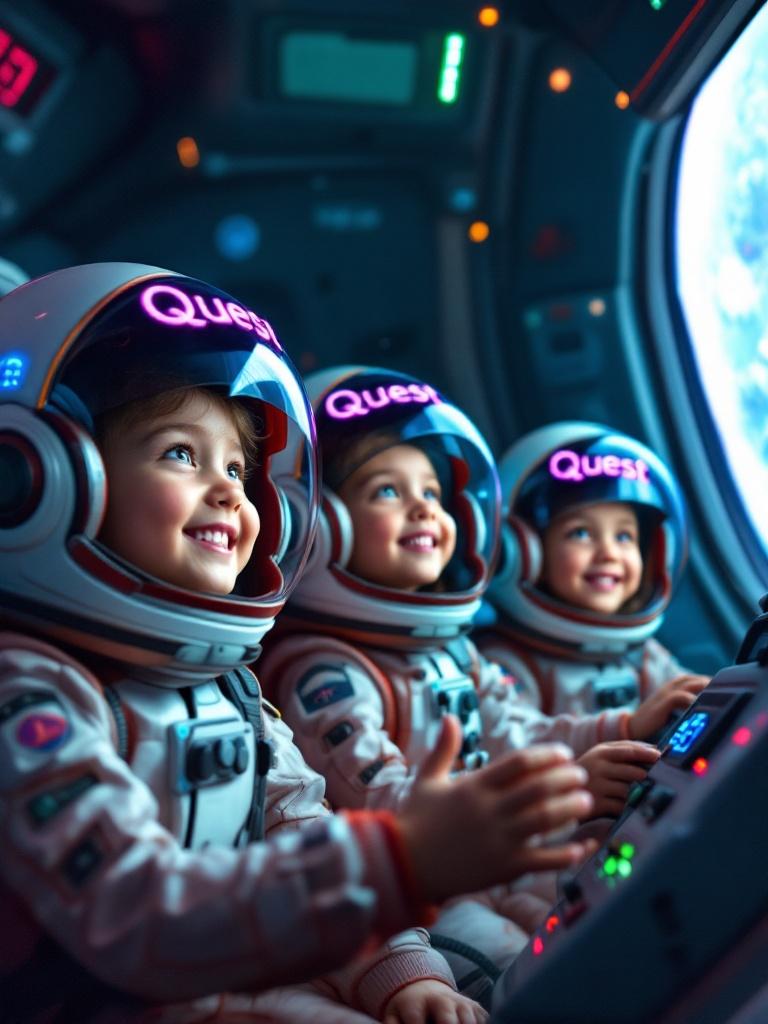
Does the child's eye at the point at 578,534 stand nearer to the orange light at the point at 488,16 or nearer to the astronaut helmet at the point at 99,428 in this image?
the astronaut helmet at the point at 99,428

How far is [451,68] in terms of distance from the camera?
318 centimetres

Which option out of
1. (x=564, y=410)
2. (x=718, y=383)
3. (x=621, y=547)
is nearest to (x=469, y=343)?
(x=564, y=410)

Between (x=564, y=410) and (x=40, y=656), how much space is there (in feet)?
8.22

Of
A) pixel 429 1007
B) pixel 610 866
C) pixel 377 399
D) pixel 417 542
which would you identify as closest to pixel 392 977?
pixel 429 1007

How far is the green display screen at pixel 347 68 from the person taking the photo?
305 centimetres

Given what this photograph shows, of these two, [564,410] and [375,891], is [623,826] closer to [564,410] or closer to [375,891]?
[375,891]

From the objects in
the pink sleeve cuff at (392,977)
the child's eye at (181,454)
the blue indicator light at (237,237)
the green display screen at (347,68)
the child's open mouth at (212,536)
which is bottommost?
the pink sleeve cuff at (392,977)

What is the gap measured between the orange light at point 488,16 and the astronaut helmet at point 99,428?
2.07 meters

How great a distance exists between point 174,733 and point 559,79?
2.63 meters

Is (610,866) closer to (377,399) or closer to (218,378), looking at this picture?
(218,378)

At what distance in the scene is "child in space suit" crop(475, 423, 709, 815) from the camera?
2.40 meters

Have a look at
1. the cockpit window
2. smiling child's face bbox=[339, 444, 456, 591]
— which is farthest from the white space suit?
the cockpit window

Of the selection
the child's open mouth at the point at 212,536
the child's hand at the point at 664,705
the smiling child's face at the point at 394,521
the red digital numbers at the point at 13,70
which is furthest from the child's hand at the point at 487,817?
the red digital numbers at the point at 13,70

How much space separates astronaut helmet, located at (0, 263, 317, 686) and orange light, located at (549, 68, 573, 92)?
212cm
